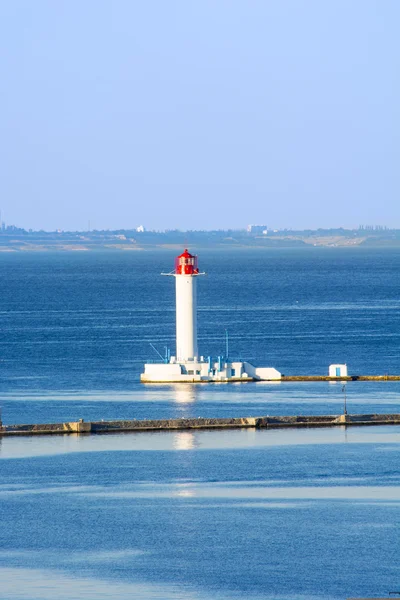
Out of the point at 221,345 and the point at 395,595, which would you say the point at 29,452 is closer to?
the point at 395,595

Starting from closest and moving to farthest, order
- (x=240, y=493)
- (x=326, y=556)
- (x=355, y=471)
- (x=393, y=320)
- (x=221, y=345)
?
(x=326, y=556)
(x=240, y=493)
(x=355, y=471)
(x=221, y=345)
(x=393, y=320)

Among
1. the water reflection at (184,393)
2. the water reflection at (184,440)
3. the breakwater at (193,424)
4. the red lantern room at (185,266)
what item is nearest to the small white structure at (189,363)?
the red lantern room at (185,266)

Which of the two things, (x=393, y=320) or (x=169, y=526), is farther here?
(x=393, y=320)

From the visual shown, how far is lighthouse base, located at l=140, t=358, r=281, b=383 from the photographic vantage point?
7475 cm

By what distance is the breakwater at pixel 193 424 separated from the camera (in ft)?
192

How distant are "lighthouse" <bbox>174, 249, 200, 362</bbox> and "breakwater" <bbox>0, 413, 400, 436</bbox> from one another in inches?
553

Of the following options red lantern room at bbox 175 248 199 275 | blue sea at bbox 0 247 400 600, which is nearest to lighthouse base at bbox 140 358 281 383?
blue sea at bbox 0 247 400 600

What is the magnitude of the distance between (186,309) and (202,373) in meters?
3.16

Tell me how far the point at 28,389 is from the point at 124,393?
536cm

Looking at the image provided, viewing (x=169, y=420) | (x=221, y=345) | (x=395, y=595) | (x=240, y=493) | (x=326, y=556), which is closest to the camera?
(x=395, y=595)

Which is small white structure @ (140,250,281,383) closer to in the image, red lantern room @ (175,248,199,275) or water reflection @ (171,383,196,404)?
red lantern room @ (175,248,199,275)

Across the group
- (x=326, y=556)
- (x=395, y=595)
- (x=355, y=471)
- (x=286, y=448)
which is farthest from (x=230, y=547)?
(x=286, y=448)

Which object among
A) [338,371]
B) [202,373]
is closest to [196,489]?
[202,373]

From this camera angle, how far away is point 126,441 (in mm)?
57281
